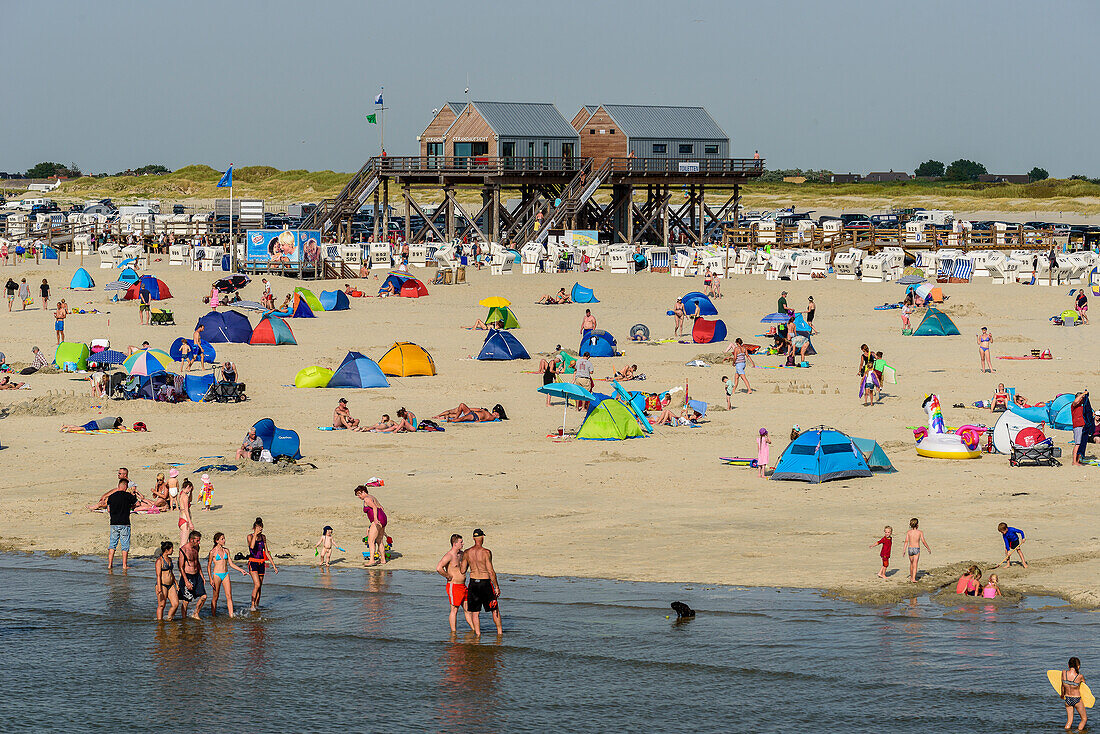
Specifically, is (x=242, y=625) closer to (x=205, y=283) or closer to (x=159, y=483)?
(x=159, y=483)

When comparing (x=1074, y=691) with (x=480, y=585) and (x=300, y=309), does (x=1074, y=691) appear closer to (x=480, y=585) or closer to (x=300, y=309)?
(x=480, y=585)

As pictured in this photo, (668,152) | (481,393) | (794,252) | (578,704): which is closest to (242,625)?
(578,704)

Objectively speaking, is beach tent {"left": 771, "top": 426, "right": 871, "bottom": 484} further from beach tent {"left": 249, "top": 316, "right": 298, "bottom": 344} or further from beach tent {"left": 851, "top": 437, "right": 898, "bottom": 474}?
beach tent {"left": 249, "top": 316, "right": 298, "bottom": 344}

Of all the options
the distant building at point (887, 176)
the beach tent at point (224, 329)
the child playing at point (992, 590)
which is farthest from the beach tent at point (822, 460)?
the distant building at point (887, 176)

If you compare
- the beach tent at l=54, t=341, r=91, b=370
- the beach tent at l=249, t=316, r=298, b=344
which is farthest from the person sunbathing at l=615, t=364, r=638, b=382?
the beach tent at l=54, t=341, r=91, b=370

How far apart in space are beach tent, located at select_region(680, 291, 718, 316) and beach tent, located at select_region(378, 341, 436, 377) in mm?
12459

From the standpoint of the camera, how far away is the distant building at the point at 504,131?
61.7m

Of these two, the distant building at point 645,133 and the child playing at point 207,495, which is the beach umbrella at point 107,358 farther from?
the distant building at point 645,133

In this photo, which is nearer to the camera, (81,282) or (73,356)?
(73,356)

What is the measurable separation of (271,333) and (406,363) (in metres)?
6.43

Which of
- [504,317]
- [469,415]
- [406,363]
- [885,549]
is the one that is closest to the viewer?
[885,549]

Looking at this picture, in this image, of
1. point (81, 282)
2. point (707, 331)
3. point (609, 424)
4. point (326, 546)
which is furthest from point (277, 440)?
point (81, 282)

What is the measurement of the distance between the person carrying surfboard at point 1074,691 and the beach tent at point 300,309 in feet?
109

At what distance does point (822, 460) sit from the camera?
66.9 ft
